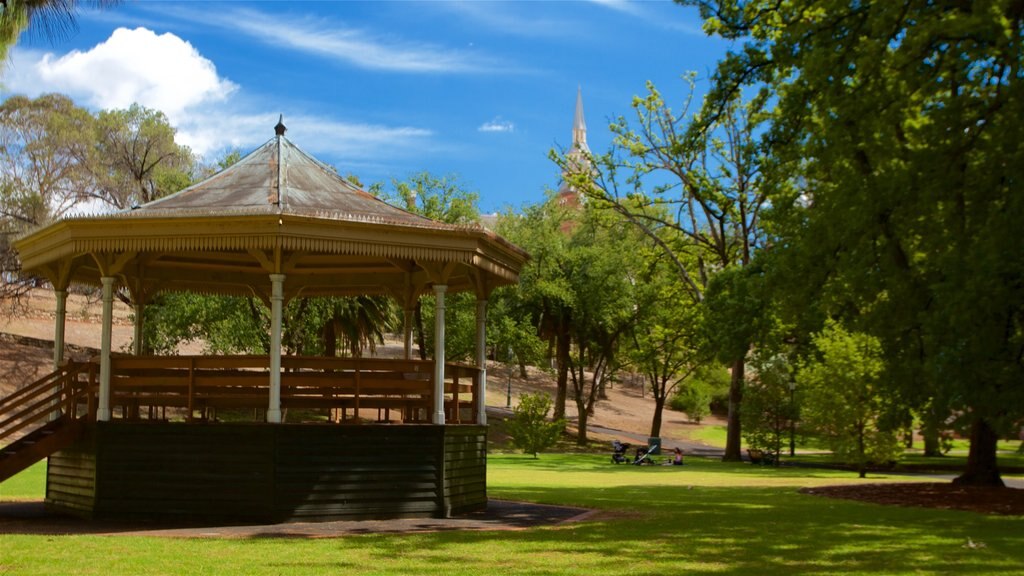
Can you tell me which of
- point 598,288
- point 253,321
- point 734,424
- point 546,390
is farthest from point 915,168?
point 546,390

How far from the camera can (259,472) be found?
14.6m

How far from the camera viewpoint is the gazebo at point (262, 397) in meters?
14.7

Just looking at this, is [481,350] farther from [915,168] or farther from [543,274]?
[543,274]

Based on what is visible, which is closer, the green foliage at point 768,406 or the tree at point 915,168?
the tree at point 915,168

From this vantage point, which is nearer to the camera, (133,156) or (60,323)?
(60,323)

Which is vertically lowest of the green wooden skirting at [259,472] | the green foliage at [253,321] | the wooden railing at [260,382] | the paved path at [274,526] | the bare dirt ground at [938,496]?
the bare dirt ground at [938,496]

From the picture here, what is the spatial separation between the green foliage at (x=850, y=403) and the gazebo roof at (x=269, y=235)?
14.9 meters

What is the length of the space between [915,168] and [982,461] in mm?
11065

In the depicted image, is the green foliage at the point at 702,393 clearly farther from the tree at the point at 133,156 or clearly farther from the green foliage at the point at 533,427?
the tree at the point at 133,156

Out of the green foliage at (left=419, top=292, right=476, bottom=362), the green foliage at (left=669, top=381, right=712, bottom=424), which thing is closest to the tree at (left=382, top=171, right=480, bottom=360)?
the green foliage at (left=419, top=292, right=476, bottom=362)

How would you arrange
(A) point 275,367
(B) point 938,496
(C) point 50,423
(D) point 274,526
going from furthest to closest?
(B) point 938,496 < (C) point 50,423 < (A) point 275,367 < (D) point 274,526

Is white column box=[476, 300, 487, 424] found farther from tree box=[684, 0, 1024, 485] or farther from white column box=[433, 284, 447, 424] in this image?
tree box=[684, 0, 1024, 485]

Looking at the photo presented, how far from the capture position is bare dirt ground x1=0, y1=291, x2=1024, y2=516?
20594 mm

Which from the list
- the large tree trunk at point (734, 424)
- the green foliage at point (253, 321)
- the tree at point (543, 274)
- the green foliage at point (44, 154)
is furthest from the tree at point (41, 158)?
the large tree trunk at point (734, 424)
